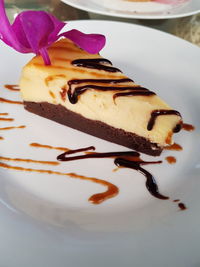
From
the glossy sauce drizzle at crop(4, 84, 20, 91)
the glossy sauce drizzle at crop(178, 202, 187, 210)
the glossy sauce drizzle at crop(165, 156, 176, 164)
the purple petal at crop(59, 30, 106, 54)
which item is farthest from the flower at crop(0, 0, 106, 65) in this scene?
the glossy sauce drizzle at crop(178, 202, 187, 210)

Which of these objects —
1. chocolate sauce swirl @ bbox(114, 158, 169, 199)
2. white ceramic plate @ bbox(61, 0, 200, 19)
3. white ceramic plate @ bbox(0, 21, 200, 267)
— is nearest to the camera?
white ceramic plate @ bbox(0, 21, 200, 267)

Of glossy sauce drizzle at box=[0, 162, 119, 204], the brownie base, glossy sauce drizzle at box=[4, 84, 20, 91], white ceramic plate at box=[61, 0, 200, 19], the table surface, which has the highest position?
white ceramic plate at box=[61, 0, 200, 19]

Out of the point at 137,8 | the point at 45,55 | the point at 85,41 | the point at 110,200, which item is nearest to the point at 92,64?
the point at 85,41

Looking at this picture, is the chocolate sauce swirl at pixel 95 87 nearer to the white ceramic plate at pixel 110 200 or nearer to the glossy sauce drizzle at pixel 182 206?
the white ceramic plate at pixel 110 200

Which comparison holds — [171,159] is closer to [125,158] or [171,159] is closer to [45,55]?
[125,158]

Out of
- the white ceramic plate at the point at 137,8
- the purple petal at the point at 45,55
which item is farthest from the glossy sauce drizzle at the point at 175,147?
the white ceramic plate at the point at 137,8

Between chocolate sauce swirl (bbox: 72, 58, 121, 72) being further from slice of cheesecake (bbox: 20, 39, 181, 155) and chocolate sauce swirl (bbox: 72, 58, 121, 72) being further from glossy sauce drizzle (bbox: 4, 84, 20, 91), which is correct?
glossy sauce drizzle (bbox: 4, 84, 20, 91)

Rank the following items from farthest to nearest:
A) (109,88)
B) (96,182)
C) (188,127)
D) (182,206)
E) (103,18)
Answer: (103,18) → (188,127) → (109,88) → (96,182) → (182,206)
